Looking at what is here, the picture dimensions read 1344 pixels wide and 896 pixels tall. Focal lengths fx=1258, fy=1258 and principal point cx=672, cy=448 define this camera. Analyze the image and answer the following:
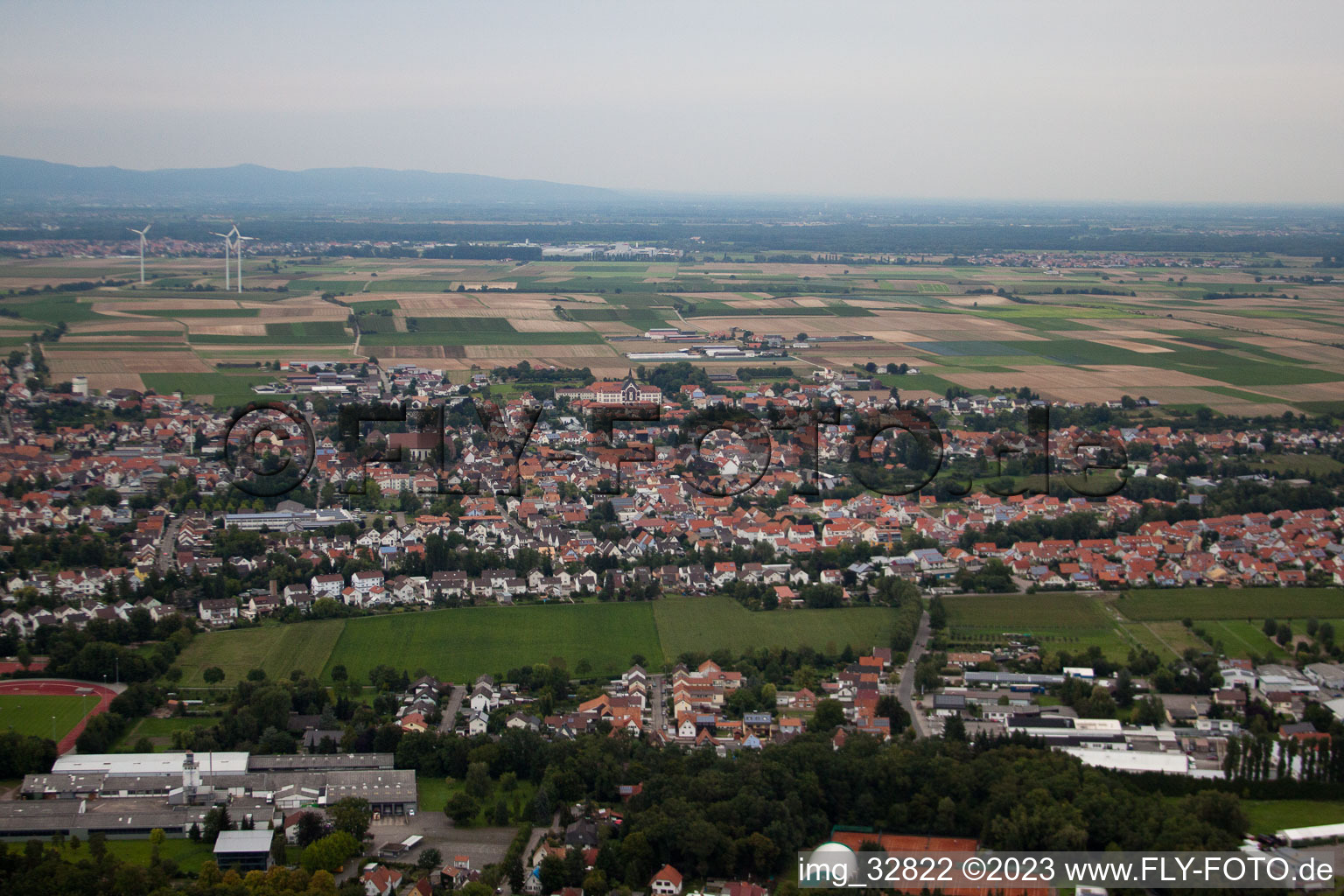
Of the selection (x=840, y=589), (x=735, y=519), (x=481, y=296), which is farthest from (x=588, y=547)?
(x=481, y=296)

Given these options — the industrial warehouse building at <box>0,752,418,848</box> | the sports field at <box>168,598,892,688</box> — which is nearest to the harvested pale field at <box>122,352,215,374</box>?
the sports field at <box>168,598,892,688</box>

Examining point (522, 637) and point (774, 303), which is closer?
point (522, 637)

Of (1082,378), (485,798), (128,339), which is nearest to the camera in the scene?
(485,798)

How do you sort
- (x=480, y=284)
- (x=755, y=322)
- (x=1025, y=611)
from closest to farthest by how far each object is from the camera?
(x=1025, y=611) < (x=755, y=322) < (x=480, y=284)

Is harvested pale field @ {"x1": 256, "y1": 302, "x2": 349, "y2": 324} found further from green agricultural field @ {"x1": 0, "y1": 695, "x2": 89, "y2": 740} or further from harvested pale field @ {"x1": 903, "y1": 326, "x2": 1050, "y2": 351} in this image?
green agricultural field @ {"x1": 0, "y1": 695, "x2": 89, "y2": 740}

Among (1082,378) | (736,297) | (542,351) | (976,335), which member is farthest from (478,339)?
(1082,378)

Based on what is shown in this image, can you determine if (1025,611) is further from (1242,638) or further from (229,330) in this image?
(229,330)
